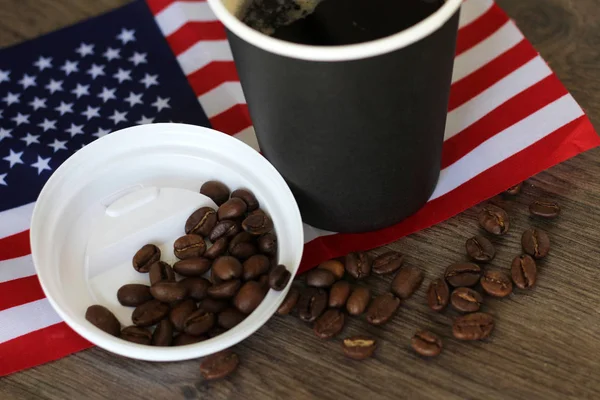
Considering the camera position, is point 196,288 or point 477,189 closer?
point 196,288

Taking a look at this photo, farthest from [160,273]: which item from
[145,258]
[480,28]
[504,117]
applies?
[480,28]

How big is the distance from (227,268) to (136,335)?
0.13 m

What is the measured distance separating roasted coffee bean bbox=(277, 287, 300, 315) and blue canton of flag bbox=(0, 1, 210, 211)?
0.38 metres

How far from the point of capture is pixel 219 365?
2.64ft

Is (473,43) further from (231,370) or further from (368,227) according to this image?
(231,370)

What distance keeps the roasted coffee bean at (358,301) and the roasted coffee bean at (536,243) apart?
0.70 ft

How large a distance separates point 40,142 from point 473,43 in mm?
731

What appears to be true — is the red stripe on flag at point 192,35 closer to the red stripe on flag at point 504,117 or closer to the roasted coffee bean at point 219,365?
the red stripe on flag at point 504,117

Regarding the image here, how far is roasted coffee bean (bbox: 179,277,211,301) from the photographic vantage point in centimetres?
85

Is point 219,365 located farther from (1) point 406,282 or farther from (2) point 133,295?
(1) point 406,282

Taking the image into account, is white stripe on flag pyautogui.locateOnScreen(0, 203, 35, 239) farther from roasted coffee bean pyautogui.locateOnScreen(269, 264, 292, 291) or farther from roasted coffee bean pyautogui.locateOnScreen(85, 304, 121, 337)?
roasted coffee bean pyautogui.locateOnScreen(269, 264, 292, 291)

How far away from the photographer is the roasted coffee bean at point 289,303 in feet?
2.77

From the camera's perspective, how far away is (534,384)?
0.77 m

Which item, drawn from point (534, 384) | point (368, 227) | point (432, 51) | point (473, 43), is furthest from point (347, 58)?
point (473, 43)
